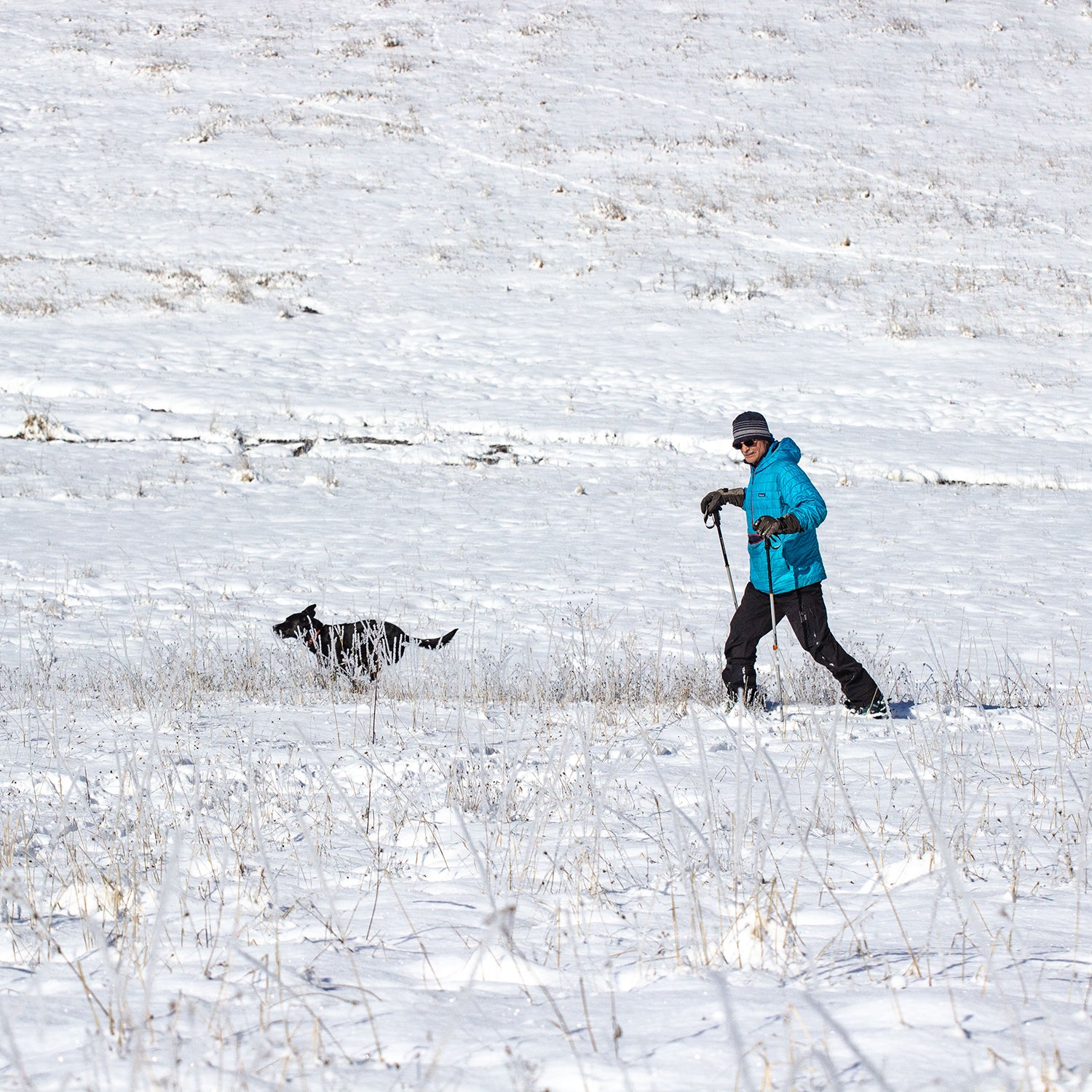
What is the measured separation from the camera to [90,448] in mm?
15141

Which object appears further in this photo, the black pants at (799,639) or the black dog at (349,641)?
the black dog at (349,641)

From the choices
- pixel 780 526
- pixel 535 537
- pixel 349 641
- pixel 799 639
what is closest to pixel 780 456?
pixel 780 526

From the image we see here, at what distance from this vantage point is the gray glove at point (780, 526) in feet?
17.9

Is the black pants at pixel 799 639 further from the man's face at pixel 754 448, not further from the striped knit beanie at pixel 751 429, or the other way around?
the striped knit beanie at pixel 751 429

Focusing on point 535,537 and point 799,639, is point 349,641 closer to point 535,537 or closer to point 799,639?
point 799,639

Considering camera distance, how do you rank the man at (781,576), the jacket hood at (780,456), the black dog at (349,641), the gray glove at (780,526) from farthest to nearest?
the black dog at (349,641), the jacket hood at (780,456), the man at (781,576), the gray glove at (780,526)

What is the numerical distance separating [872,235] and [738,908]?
2632cm

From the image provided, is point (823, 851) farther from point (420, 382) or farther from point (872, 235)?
point (872, 235)

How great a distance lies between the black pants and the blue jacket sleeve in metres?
0.46

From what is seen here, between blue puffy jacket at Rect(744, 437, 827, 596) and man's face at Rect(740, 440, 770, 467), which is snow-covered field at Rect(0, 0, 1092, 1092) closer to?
blue puffy jacket at Rect(744, 437, 827, 596)

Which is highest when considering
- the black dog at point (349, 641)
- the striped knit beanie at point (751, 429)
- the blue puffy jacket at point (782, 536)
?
the striped knit beanie at point (751, 429)

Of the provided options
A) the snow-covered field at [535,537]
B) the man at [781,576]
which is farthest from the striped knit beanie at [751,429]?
the snow-covered field at [535,537]

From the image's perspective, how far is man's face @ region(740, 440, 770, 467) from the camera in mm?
5734

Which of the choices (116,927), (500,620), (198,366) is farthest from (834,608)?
(198,366)
